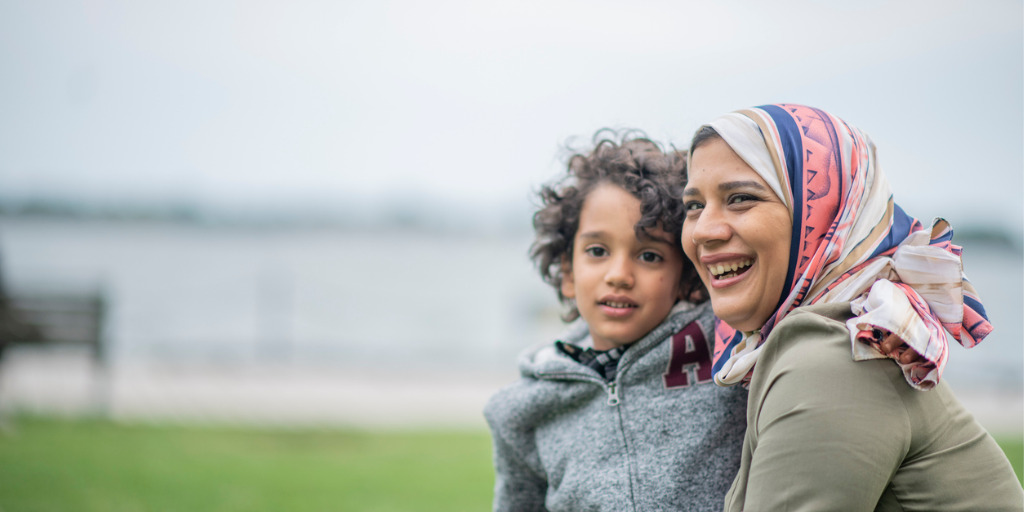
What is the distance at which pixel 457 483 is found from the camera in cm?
555

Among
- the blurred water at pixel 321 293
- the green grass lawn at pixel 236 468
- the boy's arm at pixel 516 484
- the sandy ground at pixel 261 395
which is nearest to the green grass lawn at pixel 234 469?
the green grass lawn at pixel 236 468

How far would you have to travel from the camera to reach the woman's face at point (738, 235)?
1.67m

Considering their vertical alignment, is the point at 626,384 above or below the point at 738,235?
below

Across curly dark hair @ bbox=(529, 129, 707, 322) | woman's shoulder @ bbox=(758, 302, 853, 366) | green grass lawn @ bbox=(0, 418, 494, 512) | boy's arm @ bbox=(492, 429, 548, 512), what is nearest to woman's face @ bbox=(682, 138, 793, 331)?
woman's shoulder @ bbox=(758, 302, 853, 366)

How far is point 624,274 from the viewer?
2.22 m

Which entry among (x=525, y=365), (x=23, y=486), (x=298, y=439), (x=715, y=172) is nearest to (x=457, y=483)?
(x=298, y=439)

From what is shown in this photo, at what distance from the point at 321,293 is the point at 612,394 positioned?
1782cm

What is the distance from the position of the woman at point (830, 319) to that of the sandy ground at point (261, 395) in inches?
246

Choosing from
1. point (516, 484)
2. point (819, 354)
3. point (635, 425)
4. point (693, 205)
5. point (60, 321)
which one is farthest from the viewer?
point (60, 321)

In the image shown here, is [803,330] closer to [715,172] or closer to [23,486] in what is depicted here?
[715,172]

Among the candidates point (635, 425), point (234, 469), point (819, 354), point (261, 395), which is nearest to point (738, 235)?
point (819, 354)

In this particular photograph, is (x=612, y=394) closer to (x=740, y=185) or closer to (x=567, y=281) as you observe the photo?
(x=567, y=281)

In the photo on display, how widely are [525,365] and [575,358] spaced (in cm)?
16

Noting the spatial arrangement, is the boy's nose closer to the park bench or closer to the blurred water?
the park bench
